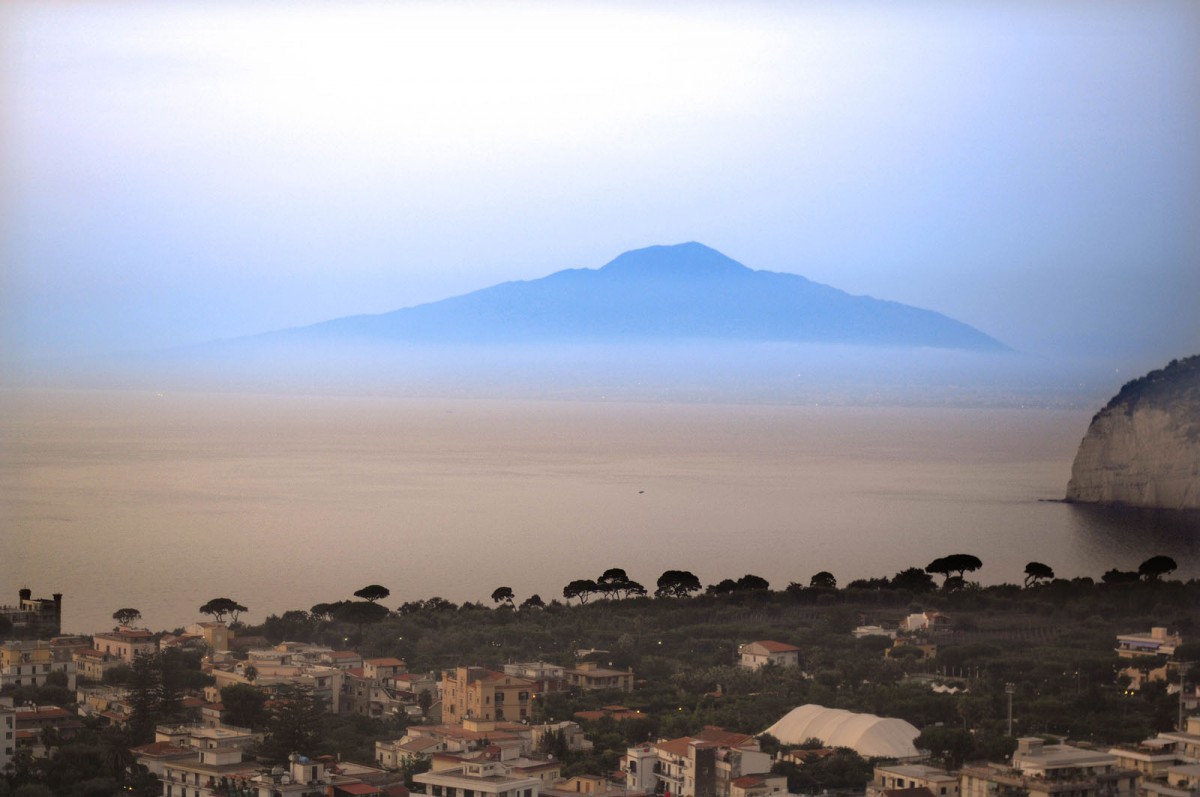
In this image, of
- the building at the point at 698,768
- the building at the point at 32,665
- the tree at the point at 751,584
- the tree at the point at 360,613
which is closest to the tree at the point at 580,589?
the tree at the point at 751,584

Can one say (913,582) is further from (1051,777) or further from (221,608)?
(1051,777)

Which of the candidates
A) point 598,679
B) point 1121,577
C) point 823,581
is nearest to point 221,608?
point 823,581

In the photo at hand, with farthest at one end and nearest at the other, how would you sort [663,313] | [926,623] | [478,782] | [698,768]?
[663,313]
[926,623]
[698,768]
[478,782]

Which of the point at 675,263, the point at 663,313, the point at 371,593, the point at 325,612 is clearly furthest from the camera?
the point at 663,313

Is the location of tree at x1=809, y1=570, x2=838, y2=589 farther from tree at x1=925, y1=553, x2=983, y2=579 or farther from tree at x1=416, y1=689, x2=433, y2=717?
tree at x1=416, y1=689, x2=433, y2=717

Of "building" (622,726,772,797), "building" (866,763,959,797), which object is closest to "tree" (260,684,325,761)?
"building" (622,726,772,797)

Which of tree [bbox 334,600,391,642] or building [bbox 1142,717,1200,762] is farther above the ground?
tree [bbox 334,600,391,642]
